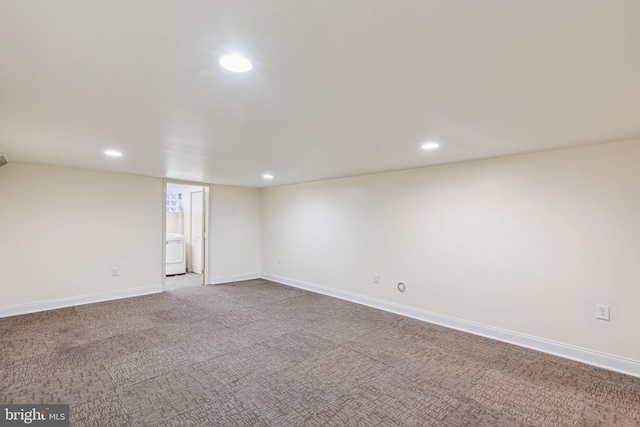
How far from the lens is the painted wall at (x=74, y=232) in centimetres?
409

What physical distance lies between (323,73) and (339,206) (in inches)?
147

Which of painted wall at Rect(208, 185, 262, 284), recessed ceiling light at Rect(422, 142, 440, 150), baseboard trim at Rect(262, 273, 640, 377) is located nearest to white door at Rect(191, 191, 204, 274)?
painted wall at Rect(208, 185, 262, 284)

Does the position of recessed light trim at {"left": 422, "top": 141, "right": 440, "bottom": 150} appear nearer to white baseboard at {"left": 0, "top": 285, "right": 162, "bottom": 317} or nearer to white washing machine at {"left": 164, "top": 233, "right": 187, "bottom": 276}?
white baseboard at {"left": 0, "top": 285, "right": 162, "bottom": 317}

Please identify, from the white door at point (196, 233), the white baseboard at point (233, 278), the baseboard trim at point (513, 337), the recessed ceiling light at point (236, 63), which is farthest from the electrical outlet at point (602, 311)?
the white door at point (196, 233)

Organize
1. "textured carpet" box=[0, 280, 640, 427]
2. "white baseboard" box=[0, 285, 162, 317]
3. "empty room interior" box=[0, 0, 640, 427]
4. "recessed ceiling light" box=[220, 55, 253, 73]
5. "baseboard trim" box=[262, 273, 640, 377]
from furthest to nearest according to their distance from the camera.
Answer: "white baseboard" box=[0, 285, 162, 317] < "baseboard trim" box=[262, 273, 640, 377] < "textured carpet" box=[0, 280, 640, 427] < "recessed ceiling light" box=[220, 55, 253, 73] < "empty room interior" box=[0, 0, 640, 427]

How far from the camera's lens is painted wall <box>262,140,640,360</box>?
277 centimetres

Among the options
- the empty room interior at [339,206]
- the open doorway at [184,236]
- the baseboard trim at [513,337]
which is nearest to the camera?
the empty room interior at [339,206]

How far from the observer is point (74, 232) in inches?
179

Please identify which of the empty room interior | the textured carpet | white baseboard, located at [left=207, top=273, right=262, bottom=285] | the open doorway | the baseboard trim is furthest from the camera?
the open doorway

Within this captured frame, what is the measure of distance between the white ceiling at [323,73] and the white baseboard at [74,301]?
2.52 m

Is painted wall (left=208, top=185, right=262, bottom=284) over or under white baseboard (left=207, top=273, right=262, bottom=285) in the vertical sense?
over

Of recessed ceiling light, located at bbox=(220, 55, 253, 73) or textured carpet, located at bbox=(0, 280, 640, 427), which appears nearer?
recessed ceiling light, located at bbox=(220, 55, 253, 73)

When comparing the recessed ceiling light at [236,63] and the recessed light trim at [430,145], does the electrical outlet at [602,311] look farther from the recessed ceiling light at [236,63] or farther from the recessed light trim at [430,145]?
the recessed ceiling light at [236,63]

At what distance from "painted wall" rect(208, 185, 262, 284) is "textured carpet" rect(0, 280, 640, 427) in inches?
86.5
